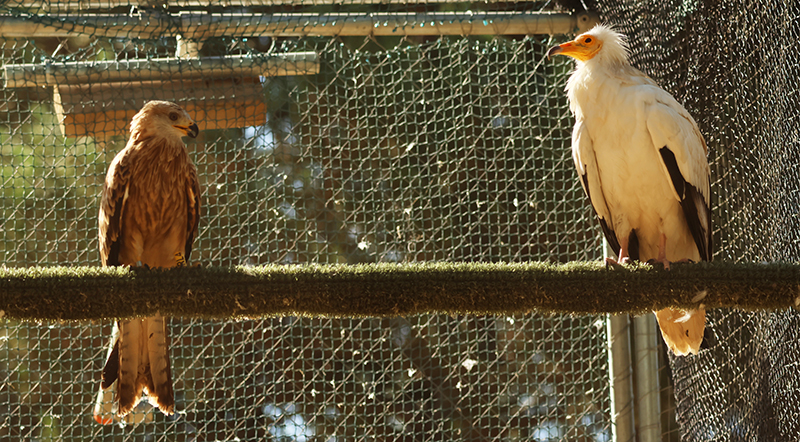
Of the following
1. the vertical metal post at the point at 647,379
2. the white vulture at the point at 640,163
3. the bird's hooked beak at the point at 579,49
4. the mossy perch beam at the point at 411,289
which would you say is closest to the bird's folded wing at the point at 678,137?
the white vulture at the point at 640,163

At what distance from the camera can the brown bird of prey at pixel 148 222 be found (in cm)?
226

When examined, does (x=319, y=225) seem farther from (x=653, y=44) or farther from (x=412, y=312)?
(x=412, y=312)

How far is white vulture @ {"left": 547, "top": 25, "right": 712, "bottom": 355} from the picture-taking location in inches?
95.0

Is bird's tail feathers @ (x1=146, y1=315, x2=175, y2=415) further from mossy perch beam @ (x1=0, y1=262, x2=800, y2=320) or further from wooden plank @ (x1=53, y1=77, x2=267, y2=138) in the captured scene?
wooden plank @ (x1=53, y1=77, x2=267, y2=138)

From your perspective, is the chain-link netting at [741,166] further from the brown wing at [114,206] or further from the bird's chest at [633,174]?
the brown wing at [114,206]

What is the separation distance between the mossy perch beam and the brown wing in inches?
20.0

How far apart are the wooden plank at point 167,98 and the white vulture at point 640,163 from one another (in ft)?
5.01

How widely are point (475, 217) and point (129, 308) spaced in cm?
333

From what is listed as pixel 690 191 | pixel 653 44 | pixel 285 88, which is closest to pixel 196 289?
pixel 690 191

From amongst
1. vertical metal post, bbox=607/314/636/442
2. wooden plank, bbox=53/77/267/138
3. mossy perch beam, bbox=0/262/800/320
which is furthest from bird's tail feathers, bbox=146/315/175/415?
vertical metal post, bbox=607/314/636/442

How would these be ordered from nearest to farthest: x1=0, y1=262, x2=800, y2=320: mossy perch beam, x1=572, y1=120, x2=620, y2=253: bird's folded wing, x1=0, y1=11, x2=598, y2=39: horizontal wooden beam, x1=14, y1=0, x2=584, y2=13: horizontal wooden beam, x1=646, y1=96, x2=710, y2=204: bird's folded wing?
1. x1=0, y1=262, x2=800, y2=320: mossy perch beam
2. x1=646, y1=96, x2=710, y2=204: bird's folded wing
3. x1=572, y1=120, x2=620, y2=253: bird's folded wing
4. x1=0, y1=11, x2=598, y2=39: horizontal wooden beam
5. x1=14, y1=0, x2=584, y2=13: horizontal wooden beam

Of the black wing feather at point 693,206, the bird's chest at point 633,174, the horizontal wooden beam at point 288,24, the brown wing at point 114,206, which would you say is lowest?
the brown wing at point 114,206

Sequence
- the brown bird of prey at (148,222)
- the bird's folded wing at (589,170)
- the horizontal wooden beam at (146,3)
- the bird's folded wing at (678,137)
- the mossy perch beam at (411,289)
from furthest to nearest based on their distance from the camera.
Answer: the horizontal wooden beam at (146,3), the bird's folded wing at (589,170), the bird's folded wing at (678,137), the brown bird of prey at (148,222), the mossy perch beam at (411,289)

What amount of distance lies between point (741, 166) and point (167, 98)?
2.70 meters
